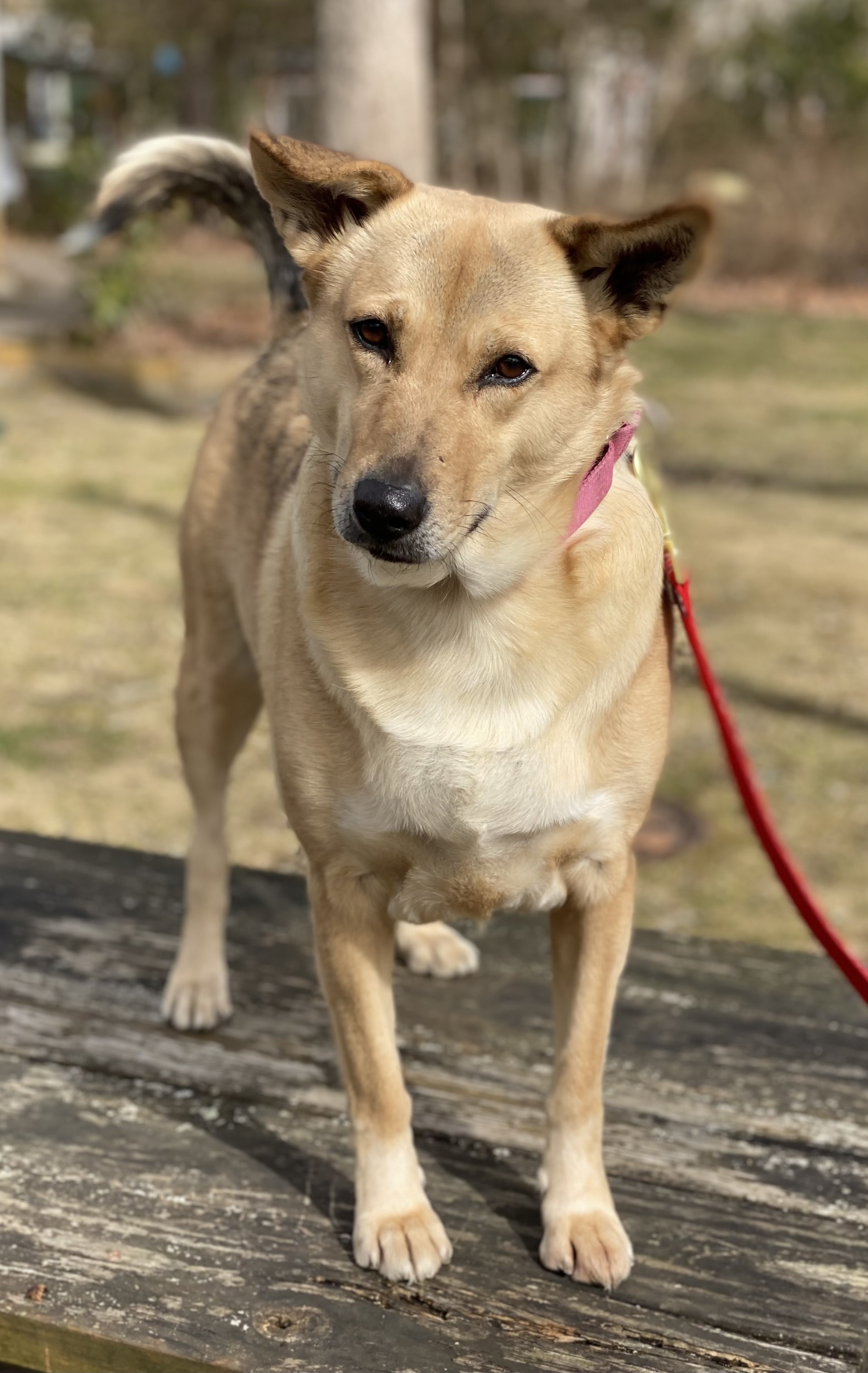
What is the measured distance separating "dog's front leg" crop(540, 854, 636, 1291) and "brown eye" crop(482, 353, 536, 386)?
84 centimetres

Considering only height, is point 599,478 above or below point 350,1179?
above

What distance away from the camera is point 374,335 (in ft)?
6.84

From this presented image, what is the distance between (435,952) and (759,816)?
3.06ft

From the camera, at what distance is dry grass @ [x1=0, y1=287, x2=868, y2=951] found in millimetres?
5113

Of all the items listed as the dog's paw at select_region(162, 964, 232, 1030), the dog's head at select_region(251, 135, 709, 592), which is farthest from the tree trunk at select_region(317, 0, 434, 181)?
the dog's head at select_region(251, 135, 709, 592)

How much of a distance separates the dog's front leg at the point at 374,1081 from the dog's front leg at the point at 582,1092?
0.21 meters

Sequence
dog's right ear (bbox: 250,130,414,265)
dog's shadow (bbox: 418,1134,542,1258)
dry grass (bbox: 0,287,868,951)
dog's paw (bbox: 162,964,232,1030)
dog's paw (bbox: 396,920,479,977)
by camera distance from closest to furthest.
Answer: dog's right ear (bbox: 250,130,414,265)
dog's shadow (bbox: 418,1134,542,1258)
dog's paw (bbox: 162,964,232,1030)
dog's paw (bbox: 396,920,479,977)
dry grass (bbox: 0,287,868,951)

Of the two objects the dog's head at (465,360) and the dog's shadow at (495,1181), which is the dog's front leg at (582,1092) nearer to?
the dog's shadow at (495,1181)

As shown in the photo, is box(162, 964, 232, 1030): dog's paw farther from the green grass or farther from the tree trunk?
the tree trunk

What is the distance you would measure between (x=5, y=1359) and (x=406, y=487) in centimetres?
157

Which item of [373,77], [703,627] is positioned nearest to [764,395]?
[373,77]

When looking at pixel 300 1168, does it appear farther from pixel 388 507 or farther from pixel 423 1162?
pixel 388 507

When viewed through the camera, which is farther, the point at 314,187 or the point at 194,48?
the point at 194,48

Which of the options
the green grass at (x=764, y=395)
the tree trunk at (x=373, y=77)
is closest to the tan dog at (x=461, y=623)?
the green grass at (x=764, y=395)
